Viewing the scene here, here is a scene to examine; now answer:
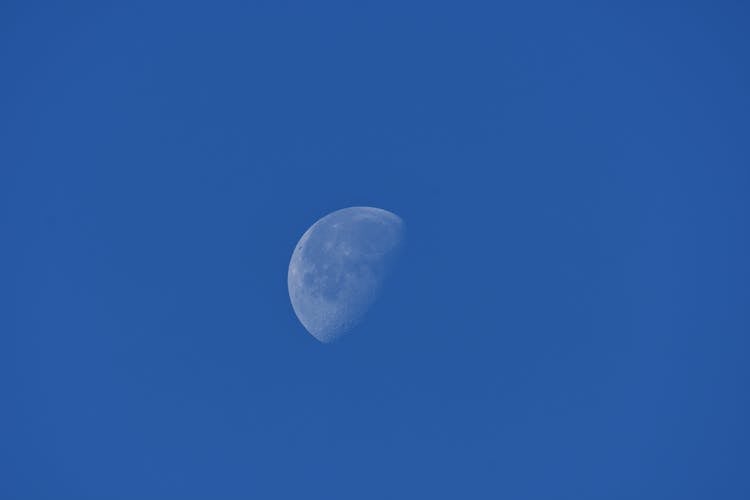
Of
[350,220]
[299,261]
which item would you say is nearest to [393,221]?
[350,220]

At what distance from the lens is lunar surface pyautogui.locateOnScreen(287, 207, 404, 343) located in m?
11.2

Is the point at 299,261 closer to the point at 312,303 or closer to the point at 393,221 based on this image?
the point at 312,303

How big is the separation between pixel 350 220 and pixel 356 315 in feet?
6.45

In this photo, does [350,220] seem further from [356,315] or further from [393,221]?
[356,315]

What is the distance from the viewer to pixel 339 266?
1134cm

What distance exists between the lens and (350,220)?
11.8 m

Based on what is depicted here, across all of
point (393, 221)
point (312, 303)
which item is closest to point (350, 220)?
point (393, 221)

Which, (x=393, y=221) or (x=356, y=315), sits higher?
(x=393, y=221)

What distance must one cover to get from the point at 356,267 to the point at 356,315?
96cm

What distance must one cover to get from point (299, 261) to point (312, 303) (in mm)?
923

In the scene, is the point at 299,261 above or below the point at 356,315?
above

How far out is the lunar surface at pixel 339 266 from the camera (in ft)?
36.9

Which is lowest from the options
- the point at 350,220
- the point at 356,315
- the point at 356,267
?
the point at 356,315

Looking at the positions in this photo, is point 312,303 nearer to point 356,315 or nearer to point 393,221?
point 356,315
